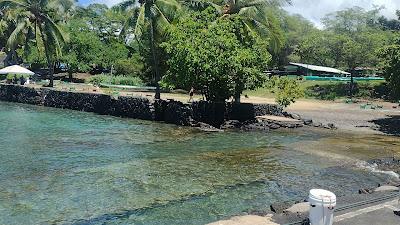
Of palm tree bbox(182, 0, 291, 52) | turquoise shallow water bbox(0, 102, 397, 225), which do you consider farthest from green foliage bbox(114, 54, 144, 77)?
turquoise shallow water bbox(0, 102, 397, 225)

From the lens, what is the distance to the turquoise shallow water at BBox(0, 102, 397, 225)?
1195 centimetres

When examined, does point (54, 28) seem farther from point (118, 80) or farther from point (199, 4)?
point (118, 80)

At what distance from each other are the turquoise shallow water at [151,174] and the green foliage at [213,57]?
3954mm

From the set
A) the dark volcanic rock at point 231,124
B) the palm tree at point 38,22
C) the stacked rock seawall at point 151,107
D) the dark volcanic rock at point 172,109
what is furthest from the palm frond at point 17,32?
the dark volcanic rock at point 231,124

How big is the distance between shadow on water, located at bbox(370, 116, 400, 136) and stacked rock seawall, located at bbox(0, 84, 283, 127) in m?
6.91

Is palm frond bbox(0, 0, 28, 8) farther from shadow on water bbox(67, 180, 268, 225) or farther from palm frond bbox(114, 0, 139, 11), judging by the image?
shadow on water bbox(67, 180, 268, 225)

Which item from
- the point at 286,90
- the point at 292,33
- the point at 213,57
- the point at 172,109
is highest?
the point at 292,33

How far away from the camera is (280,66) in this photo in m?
69.5

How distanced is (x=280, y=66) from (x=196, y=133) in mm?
46362

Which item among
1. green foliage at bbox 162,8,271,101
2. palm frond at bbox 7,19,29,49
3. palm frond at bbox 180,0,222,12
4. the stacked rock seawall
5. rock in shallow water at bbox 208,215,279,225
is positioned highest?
palm frond at bbox 180,0,222,12

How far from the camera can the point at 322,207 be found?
809 cm

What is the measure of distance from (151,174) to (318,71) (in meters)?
52.2

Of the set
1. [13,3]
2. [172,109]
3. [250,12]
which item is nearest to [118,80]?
[13,3]

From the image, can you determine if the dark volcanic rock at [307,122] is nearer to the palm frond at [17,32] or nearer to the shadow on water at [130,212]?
the shadow on water at [130,212]
